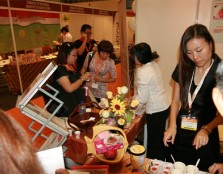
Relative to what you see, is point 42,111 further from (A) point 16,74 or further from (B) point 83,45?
(A) point 16,74

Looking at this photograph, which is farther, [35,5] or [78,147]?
[35,5]

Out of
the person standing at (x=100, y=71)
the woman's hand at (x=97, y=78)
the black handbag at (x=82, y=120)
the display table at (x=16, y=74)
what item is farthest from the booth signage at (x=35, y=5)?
the black handbag at (x=82, y=120)

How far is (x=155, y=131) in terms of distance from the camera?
205 centimetres

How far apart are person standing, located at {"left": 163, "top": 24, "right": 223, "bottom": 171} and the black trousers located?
0.56 metres

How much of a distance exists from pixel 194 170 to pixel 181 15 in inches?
84.7

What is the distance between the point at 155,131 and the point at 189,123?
2.43 feet

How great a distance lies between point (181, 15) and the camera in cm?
260

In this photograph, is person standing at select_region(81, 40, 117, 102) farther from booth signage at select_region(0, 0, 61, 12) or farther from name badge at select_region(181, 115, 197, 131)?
booth signage at select_region(0, 0, 61, 12)

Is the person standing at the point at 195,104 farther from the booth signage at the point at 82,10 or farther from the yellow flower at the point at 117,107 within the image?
the booth signage at the point at 82,10

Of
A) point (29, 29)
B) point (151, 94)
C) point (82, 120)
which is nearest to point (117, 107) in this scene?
point (82, 120)

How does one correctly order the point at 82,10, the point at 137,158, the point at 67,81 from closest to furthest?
the point at 137,158 → the point at 67,81 → the point at 82,10

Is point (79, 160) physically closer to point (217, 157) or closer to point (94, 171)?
point (94, 171)

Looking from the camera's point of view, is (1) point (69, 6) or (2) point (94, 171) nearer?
(2) point (94, 171)

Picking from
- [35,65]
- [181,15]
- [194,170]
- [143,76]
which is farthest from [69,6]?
[194,170]
